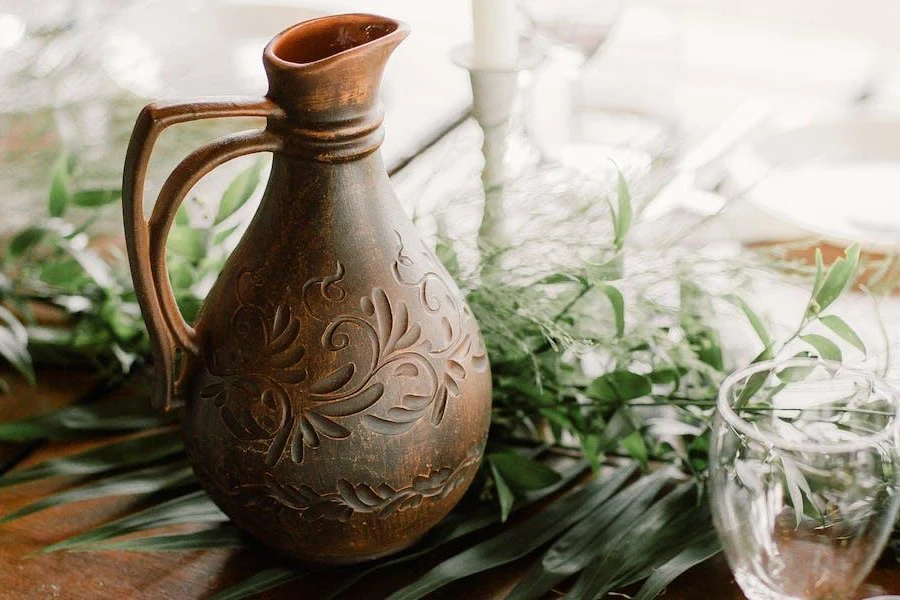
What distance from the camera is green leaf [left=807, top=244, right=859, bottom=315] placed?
1.62 feet

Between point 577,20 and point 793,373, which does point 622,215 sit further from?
point 577,20

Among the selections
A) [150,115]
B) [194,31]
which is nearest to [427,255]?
[150,115]

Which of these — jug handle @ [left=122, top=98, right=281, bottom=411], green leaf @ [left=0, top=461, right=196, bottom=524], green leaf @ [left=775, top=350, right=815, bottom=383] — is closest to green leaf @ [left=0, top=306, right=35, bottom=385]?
green leaf @ [left=0, top=461, right=196, bottom=524]

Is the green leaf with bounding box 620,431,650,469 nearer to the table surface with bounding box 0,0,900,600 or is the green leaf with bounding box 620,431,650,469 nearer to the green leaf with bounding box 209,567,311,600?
the table surface with bounding box 0,0,900,600

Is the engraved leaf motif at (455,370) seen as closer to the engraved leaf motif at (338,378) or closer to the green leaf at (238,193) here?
the engraved leaf motif at (338,378)

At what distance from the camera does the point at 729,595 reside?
0.50 meters

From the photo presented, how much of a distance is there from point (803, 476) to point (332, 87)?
26 centimetres

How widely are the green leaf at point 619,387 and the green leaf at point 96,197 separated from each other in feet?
1.10

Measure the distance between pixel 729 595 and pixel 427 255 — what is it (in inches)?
9.0

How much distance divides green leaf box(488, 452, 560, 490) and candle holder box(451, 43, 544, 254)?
0.13 m

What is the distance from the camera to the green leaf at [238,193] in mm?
604

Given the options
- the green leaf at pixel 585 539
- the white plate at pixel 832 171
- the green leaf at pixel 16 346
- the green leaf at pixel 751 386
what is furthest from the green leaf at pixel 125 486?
the white plate at pixel 832 171

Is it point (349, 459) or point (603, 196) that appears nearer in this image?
point (349, 459)

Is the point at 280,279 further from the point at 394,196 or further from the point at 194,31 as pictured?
the point at 194,31
